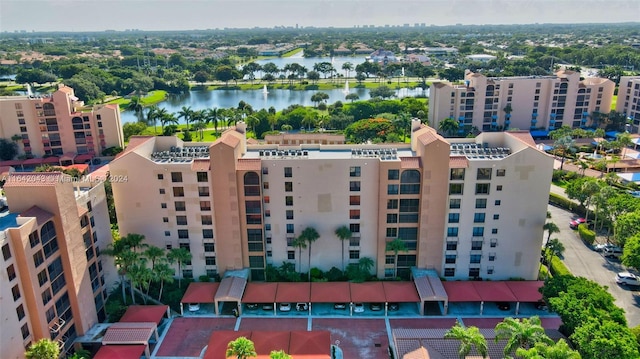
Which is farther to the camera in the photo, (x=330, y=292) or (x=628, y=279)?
(x=628, y=279)

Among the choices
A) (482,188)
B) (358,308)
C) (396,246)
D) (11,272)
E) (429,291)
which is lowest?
(358,308)

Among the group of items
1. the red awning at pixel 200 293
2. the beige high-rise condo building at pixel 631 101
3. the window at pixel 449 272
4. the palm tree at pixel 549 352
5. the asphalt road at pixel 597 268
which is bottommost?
the asphalt road at pixel 597 268

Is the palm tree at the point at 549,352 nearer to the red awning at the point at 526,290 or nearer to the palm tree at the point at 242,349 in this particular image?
the red awning at the point at 526,290

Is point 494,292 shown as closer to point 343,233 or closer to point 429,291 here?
point 429,291

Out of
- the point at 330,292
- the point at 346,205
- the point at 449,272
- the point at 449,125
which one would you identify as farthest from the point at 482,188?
the point at 449,125

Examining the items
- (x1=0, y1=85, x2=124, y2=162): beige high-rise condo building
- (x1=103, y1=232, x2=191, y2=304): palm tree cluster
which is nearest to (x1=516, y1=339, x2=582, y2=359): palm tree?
(x1=103, y1=232, x2=191, y2=304): palm tree cluster

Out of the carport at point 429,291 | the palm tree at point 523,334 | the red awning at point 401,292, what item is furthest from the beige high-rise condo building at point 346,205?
the palm tree at point 523,334
